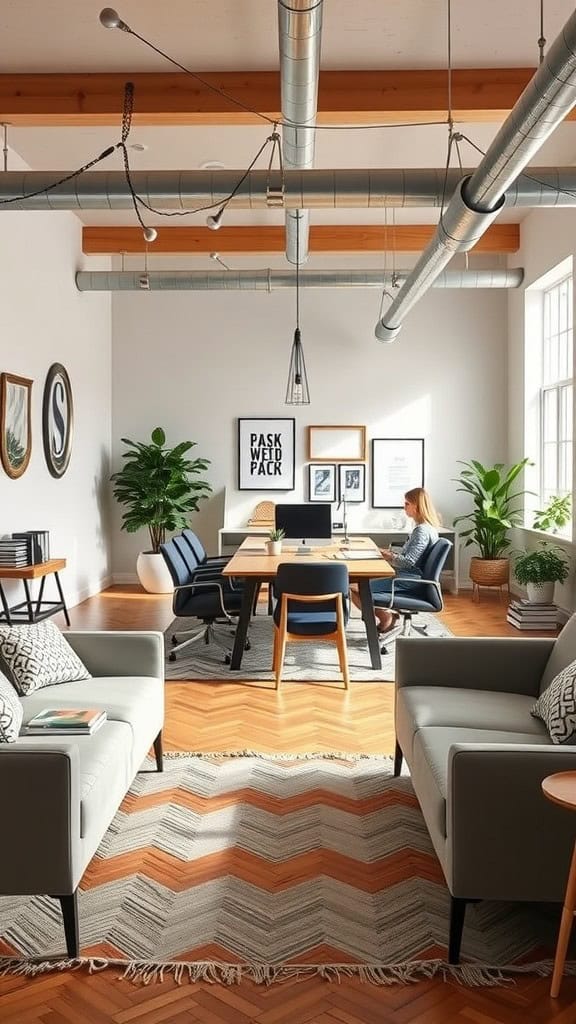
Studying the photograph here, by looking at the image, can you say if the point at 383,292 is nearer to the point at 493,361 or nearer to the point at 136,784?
the point at 493,361

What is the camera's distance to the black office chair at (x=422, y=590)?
20.4 feet

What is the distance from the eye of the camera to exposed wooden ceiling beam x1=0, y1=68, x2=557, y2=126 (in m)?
5.34

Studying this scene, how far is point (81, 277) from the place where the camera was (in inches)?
349

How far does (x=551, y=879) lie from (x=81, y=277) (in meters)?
7.83

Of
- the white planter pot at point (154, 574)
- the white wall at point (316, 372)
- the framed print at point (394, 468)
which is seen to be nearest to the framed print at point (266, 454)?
the white wall at point (316, 372)

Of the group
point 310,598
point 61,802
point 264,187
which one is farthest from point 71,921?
point 264,187

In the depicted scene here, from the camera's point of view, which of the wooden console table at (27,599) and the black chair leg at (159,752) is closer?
the black chair leg at (159,752)

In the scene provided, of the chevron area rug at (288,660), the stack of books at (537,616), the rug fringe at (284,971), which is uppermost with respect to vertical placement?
the stack of books at (537,616)

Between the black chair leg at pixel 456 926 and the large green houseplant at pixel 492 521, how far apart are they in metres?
6.96

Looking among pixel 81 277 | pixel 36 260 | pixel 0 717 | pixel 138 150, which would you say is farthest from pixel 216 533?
pixel 0 717

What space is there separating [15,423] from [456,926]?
5665 mm

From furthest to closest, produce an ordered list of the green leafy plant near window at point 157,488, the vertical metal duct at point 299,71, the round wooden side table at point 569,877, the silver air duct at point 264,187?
the green leafy plant near window at point 157,488
the silver air duct at point 264,187
the vertical metal duct at point 299,71
the round wooden side table at point 569,877

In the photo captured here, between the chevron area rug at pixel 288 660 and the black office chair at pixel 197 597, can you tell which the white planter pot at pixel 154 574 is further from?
the black office chair at pixel 197 597

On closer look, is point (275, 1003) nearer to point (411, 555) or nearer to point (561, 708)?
point (561, 708)
